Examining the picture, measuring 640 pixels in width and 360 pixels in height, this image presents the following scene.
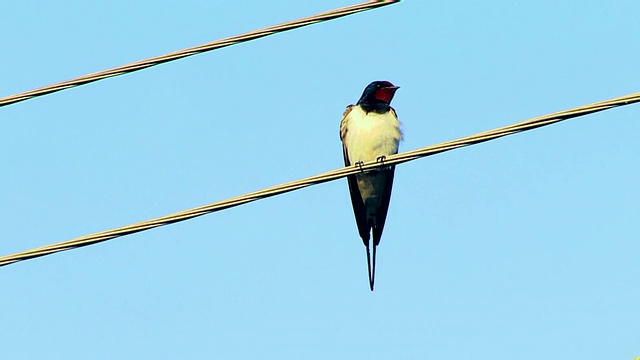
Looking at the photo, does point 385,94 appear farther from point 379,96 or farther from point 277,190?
point 277,190

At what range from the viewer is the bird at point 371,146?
391 inches

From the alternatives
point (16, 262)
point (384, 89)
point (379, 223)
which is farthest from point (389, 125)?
point (16, 262)

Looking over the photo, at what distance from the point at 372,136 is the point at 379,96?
387 mm

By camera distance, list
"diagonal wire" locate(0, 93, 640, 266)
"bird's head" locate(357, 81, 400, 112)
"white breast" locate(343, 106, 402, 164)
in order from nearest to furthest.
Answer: "diagonal wire" locate(0, 93, 640, 266) < "white breast" locate(343, 106, 402, 164) < "bird's head" locate(357, 81, 400, 112)

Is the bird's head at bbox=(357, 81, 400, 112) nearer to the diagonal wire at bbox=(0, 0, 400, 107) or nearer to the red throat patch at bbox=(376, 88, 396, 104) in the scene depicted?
the red throat patch at bbox=(376, 88, 396, 104)

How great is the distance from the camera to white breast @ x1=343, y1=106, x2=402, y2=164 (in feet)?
32.5

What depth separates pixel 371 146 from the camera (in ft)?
32.5

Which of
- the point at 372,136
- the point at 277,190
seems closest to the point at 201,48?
the point at 277,190

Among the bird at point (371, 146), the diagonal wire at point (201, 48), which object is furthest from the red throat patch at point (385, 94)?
the diagonal wire at point (201, 48)

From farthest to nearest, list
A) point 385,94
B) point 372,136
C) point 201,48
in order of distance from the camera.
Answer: point 385,94
point 372,136
point 201,48

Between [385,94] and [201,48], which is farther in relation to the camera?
[385,94]

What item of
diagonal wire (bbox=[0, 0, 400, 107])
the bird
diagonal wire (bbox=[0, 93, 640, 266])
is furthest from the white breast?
diagonal wire (bbox=[0, 0, 400, 107])

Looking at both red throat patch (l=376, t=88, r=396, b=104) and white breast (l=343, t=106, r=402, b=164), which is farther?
red throat patch (l=376, t=88, r=396, b=104)

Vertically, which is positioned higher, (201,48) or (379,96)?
(379,96)
